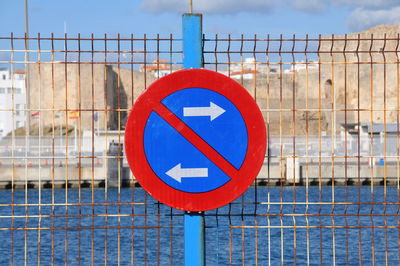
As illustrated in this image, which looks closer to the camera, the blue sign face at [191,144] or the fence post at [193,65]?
the blue sign face at [191,144]

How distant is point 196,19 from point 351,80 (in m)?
62.0

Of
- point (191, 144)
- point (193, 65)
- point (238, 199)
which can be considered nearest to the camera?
point (191, 144)

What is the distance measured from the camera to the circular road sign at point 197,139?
11.8 ft

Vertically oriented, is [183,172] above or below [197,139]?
below

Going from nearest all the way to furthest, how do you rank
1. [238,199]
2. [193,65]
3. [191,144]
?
[191,144], [193,65], [238,199]

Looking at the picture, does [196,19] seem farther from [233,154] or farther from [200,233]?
[200,233]

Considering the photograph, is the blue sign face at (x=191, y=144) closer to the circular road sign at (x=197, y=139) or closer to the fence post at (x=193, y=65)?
the circular road sign at (x=197, y=139)

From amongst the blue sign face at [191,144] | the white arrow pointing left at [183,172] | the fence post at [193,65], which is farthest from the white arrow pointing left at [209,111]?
the fence post at [193,65]

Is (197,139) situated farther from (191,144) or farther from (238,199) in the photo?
(238,199)

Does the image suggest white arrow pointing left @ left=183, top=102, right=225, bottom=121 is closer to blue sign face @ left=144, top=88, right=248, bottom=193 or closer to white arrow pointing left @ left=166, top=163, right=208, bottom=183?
blue sign face @ left=144, top=88, right=248, bottom=193

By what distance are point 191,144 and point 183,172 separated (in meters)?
0.12

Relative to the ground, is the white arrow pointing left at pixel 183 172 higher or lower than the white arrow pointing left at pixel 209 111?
lower

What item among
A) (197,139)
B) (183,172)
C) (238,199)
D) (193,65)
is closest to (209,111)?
(197,139)

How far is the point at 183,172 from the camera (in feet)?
11.8
